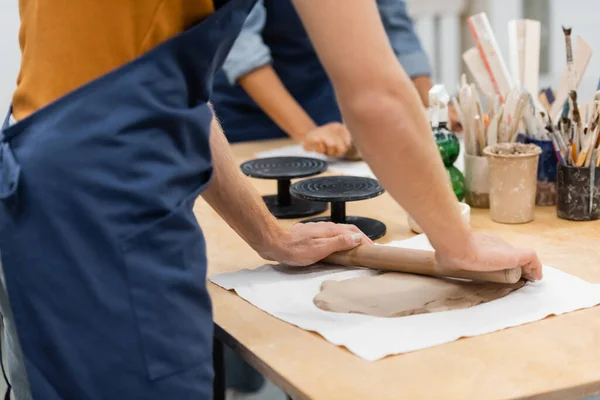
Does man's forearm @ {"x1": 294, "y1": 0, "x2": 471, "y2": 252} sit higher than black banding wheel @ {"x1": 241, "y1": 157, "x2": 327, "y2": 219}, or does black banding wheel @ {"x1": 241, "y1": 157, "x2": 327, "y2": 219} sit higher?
man's forearm @ {"x1": 294, "y1": 0, "x2": 471, "y2": 252}

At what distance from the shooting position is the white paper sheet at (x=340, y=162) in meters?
1.89

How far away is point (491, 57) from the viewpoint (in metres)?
1.68

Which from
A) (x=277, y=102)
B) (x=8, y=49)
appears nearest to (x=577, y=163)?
(x=277, y=102)

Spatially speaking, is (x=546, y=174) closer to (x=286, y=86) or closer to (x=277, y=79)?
(x=277, y=79)

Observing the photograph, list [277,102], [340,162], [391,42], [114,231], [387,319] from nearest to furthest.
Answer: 1. [114,231]
2. [387,319]
3. [340,162]
4. [277,102]
5. [391,42]

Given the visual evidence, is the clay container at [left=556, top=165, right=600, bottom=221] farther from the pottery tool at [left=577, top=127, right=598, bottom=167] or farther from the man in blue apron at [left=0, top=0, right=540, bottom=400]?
the man in blue apron at [left=0, top=0, right=540, bottom=400]

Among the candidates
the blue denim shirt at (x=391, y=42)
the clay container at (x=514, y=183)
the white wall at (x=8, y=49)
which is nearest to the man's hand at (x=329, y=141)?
the blue denim shirt at (x=391, y=42)

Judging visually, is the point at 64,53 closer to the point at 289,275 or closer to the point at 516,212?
the point at 289,275

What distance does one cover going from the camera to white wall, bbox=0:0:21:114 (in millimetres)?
3172

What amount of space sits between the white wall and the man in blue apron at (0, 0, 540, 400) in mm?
2417

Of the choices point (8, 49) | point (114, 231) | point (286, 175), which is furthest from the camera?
point (8, 49)

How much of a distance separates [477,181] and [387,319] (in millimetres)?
622

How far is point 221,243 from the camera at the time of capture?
4.70 ft

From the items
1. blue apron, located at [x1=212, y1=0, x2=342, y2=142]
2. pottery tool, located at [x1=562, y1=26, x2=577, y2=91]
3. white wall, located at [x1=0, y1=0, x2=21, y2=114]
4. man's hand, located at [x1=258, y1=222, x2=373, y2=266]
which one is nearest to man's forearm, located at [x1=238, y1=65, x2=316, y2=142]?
blue apron, located at [x1=212, y1=0, x2=342, y2=142]
